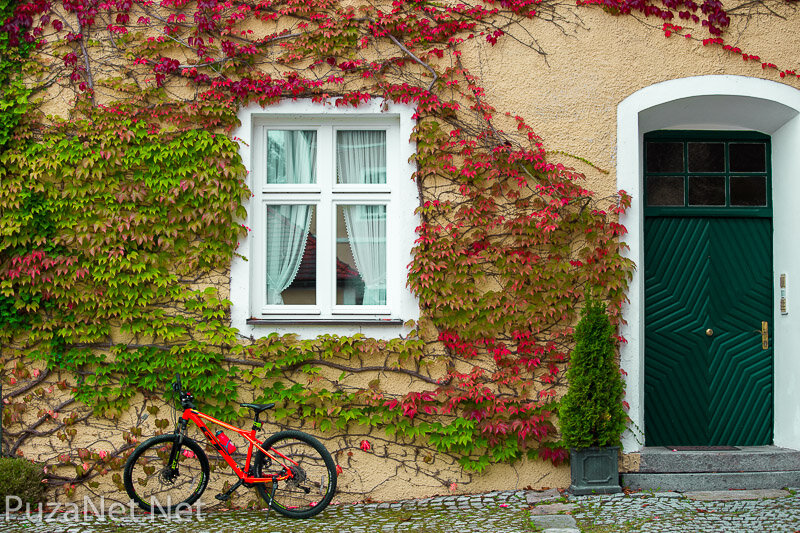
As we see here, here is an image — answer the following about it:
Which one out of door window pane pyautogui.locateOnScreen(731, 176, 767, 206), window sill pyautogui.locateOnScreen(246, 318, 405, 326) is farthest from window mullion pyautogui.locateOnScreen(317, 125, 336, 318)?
door window pane pyautogui.locateOnScreen(731, 176, 767, 206)

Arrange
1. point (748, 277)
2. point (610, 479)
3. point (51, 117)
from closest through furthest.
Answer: point (610, 479)
point (51, 117)
point (748, 277)

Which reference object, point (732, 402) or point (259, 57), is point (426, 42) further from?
point (732, 402)

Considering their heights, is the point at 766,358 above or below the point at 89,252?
below

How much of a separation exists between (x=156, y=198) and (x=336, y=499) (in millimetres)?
2785

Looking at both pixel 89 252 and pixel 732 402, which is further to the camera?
pixel 732 402

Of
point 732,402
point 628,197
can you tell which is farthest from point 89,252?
point 732,402

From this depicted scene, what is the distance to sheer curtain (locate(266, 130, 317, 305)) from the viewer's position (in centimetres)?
634

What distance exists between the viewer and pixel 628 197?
6.05m

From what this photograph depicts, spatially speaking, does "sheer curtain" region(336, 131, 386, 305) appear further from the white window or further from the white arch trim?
the white arch trim

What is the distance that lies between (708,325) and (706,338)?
0.37 ft

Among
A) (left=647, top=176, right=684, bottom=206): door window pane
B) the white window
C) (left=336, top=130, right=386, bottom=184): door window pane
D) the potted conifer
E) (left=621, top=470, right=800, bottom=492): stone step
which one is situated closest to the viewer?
the potted conifer

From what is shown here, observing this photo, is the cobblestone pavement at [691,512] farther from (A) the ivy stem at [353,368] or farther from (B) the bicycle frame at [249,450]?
(B) the bicycle frame at [249,450]

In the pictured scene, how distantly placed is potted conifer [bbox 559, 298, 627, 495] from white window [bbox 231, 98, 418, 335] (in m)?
1.49

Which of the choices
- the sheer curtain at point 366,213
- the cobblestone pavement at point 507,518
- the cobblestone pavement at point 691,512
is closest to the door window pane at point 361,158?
the sheer curtain at point 366,213
